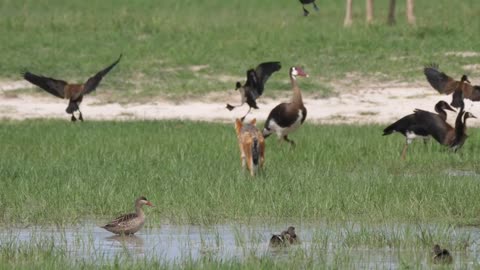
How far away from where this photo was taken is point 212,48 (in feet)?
77.9

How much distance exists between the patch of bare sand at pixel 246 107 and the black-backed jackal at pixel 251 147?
5.62m

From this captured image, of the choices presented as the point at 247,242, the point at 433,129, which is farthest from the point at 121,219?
the point at 433,129

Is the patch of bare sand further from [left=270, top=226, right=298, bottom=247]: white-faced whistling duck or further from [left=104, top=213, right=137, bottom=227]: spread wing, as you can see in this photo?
[left=270, top=226, right=298, bottom=247]: white-faced whistling duck

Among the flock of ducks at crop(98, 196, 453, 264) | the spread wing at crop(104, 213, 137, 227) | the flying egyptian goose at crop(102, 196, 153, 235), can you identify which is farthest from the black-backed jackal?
the spread wing at crop(104, 213, 137, 227)

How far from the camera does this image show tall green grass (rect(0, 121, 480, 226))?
1133 cm

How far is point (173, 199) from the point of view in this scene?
11711 millimetres

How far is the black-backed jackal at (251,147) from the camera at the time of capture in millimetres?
13336

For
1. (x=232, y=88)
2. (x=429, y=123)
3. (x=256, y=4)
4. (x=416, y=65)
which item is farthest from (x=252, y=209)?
(x=256, y=4)

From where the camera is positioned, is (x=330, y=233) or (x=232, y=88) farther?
(x=232, y=88)

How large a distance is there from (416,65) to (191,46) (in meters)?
3.97

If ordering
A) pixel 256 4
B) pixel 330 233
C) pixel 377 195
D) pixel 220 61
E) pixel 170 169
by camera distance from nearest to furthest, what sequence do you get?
pixel 330 233 → pixel 377 195 → pixel 170 169 → pixel 220 61 → pixel 256 4

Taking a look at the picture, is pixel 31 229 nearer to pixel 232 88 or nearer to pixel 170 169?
pixel 170 169

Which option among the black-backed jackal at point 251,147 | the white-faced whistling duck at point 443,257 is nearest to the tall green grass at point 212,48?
the black-backed jackal at point 251,147

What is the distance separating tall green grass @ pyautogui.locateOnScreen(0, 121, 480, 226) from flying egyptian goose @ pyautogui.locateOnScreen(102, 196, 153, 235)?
0.69 m
